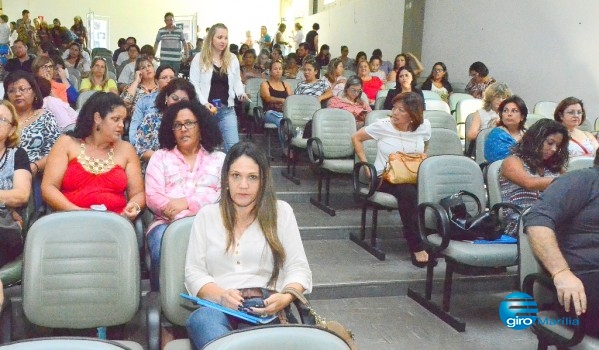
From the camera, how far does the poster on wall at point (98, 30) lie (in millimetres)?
14526

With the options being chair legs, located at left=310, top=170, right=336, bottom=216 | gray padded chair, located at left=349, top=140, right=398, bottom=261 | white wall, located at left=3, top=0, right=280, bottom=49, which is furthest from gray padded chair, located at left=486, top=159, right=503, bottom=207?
white wall, located at left=3, top=0, right=280, bottom=49

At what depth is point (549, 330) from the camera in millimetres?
2314

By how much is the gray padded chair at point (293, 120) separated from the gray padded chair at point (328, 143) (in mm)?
494

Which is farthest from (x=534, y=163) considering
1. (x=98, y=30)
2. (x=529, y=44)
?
(x=98, y=30)

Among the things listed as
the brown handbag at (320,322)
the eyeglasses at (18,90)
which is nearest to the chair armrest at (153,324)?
the brown handbag at (320,322)

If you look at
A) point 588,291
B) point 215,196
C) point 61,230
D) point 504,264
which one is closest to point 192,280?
point 61,230

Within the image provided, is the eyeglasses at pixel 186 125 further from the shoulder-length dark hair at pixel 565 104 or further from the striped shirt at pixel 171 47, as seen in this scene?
the striped shirt at pixel 171 47

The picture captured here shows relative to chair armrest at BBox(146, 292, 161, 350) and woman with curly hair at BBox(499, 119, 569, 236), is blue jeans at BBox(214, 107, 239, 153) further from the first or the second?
chair armrest at BBox(146, 292, 161, 350)

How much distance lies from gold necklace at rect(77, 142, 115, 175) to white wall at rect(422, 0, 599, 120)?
5056 mm

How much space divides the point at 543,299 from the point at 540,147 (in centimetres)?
123

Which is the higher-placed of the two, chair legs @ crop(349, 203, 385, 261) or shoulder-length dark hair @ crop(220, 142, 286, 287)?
shoulder-length dark hair @ crop(220, 142, 286, 287)

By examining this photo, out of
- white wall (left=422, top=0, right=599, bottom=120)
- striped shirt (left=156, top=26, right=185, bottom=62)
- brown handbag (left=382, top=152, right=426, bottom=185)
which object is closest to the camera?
brown handbag (left=382, top=152, right=426, bottom=185)

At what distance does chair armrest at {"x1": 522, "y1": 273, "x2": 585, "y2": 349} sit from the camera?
2.18 meters

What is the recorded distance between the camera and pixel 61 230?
2.25 metres
